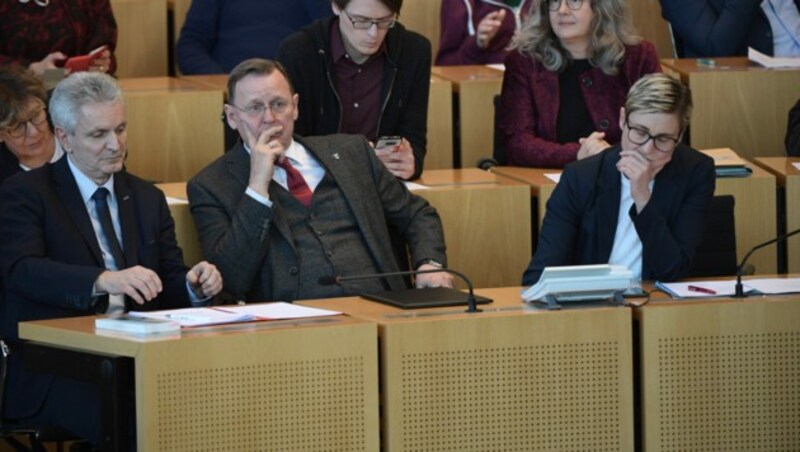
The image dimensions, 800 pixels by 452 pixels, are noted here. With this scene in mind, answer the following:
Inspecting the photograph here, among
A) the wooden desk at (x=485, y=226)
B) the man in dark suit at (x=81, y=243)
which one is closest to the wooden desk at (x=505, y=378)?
the man in dark suit at (x=81, y=243)

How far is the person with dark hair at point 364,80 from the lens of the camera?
5320mm

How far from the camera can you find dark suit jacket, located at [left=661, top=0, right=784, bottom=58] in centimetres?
671

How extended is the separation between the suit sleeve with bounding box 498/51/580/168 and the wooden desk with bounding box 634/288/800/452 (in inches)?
62.8

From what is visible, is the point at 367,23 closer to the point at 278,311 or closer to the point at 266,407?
the point at 278,311

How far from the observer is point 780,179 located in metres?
5.39

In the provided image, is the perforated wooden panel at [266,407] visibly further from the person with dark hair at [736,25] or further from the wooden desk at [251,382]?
the person with dark hair at [736,25]

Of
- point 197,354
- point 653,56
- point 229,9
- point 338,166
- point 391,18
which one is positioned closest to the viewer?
point 197,354

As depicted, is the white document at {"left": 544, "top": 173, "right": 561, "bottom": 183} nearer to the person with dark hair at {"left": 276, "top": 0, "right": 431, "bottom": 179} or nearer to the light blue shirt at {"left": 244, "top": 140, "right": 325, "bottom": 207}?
the person with dark hair at {"left": 276, "top": 0, "right": 431, "bottom": 179}

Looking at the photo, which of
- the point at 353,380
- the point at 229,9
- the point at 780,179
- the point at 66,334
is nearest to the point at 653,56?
the point at 780,179

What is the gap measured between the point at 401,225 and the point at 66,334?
1466mm

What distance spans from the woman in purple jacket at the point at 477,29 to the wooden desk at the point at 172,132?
140cm

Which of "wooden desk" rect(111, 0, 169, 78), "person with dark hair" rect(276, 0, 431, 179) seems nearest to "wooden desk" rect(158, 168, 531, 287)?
"person with dark hair" rect(276, 0, 431, 179)

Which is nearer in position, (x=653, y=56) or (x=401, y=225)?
(x=401, y=225)

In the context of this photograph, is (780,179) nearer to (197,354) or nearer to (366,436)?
(366,436)
